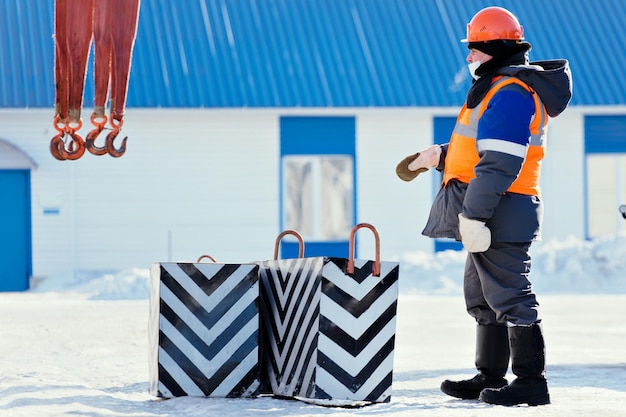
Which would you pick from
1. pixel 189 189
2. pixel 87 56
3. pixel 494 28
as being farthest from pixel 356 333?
pixel 189 189

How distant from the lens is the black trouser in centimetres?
632

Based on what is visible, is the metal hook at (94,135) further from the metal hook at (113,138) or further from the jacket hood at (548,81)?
the jacket hood at (548,81)

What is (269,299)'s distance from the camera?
7.18 meters

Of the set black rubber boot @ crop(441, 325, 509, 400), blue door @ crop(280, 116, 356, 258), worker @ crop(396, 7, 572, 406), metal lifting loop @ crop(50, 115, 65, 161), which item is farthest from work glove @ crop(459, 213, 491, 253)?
blue door @ crop(280, 116, 356, 258)

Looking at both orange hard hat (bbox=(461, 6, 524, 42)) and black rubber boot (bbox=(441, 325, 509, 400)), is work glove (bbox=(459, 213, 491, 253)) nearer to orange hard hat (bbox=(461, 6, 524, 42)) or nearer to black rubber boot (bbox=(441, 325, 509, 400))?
black rubber boot (bbox=(441, 325, 509, 400))

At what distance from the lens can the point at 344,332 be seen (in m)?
6.39

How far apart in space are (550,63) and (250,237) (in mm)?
16944

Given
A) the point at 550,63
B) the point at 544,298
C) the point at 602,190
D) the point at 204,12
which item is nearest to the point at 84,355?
the point at 550,63

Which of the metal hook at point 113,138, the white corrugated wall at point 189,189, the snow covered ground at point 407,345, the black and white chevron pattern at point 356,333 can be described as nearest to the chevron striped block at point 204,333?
the snow covered ground at point 407,345

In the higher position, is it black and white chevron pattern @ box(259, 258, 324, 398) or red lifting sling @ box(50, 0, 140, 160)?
red lifting sling @ box(50, 0, 140, 160)

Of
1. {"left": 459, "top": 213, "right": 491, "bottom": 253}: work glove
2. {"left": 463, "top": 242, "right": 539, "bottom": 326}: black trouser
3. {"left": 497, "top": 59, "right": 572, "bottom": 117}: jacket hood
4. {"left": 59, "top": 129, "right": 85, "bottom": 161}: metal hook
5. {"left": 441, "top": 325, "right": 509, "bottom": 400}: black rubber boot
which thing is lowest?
{"left": 441, "top": 325, "right": 509, "bottom": 400}: black rubber boot

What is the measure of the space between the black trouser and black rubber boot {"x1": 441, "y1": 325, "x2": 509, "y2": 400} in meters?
0.31

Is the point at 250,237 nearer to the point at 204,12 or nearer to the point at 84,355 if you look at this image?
the point at 204,12

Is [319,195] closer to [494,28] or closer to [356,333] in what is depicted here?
[494,28]
